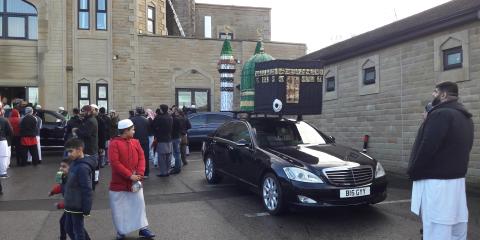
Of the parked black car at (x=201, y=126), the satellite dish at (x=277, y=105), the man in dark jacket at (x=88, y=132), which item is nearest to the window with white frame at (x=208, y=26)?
the parked black car at (x=201, y=126)

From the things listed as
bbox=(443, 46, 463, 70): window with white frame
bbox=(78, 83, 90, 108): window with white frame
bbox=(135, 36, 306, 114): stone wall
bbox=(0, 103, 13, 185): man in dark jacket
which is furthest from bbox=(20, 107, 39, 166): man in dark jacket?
bbox=(135, 36, 306, 114): stone wall

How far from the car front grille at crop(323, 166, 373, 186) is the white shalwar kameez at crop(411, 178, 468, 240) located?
6.92 feet

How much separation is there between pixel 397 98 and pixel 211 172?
5.22 meters

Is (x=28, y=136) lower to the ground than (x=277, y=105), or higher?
lower

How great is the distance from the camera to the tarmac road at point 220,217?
608 centimetres

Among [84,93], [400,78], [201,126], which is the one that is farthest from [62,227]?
[84,93]

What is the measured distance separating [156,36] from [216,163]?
16117 mm

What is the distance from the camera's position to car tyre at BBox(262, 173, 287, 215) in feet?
22.4

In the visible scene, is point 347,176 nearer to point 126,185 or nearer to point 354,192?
point 354,192

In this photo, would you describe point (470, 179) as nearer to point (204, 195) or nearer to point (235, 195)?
point (235, 195)

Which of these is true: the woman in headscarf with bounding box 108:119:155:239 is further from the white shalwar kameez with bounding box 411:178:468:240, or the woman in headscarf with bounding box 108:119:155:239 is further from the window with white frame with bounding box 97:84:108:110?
the window with white frame with bounding box 97:84:108:110

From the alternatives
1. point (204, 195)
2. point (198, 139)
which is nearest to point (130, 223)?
point (204, 195)

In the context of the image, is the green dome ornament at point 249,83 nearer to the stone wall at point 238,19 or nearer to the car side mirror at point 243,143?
the car side mirror at point 243,143

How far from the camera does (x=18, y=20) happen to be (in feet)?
74.0
